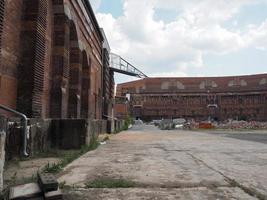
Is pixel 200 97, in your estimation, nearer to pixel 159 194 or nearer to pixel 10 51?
pixel 10 51

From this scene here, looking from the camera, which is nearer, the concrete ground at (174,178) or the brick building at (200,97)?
the concrete ground at (174,178)

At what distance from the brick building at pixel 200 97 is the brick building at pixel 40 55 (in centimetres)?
8344

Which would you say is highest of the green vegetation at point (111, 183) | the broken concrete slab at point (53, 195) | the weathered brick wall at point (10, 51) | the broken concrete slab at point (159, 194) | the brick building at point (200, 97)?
the brick building at point (200, 97)

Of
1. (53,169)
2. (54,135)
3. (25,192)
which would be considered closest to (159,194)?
(25,192)

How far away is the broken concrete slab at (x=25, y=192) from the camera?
15.9 ft

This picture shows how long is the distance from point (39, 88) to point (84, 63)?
11384 millimetres

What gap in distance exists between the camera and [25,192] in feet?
16.4

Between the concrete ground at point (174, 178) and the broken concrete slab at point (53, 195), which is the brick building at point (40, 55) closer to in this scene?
the concrete ground at point (174, 178)

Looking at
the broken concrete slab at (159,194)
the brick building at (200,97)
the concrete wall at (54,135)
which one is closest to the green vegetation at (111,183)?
the broken concrete slab at (159,194)

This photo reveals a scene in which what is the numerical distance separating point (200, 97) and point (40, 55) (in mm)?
97118

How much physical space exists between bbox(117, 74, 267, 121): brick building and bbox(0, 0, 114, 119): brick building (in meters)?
83.4

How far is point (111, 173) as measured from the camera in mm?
7512

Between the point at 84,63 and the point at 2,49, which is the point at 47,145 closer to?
the point at 2,49

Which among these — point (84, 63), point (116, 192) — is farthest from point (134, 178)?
point (84, 63)
